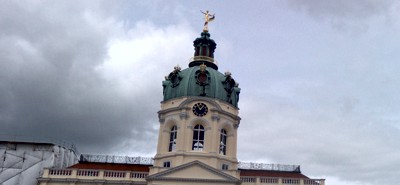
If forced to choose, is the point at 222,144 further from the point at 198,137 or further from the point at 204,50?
the point at 204,50

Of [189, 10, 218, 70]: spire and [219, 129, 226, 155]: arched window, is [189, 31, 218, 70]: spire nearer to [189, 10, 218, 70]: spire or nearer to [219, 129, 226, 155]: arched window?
[189, 10, 218, 70]: spire

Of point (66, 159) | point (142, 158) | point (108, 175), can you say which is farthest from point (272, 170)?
point (66, 159)

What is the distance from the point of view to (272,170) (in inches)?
2137

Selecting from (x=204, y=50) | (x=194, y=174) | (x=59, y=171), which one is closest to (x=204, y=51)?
(x=204, y=50)

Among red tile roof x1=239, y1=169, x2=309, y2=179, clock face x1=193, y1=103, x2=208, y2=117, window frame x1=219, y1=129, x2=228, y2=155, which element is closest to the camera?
clock face x1=193, y1=103, x2=208, y2=117

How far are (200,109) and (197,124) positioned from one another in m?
1.76

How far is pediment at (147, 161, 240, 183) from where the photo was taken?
44.5 meters

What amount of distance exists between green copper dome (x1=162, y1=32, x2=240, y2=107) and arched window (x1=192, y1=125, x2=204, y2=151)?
3873 mm

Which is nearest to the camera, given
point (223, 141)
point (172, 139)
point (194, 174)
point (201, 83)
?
point (194, 174)

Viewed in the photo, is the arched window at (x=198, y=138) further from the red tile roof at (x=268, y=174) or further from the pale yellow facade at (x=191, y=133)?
the red tile roof at (x=268, y=174)

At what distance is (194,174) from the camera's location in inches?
1766

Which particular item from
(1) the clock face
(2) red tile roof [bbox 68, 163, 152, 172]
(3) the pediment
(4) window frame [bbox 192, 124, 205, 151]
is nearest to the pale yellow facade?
(1) the clock face

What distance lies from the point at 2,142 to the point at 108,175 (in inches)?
557

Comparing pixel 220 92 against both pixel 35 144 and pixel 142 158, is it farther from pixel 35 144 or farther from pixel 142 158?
pixel 35 144
